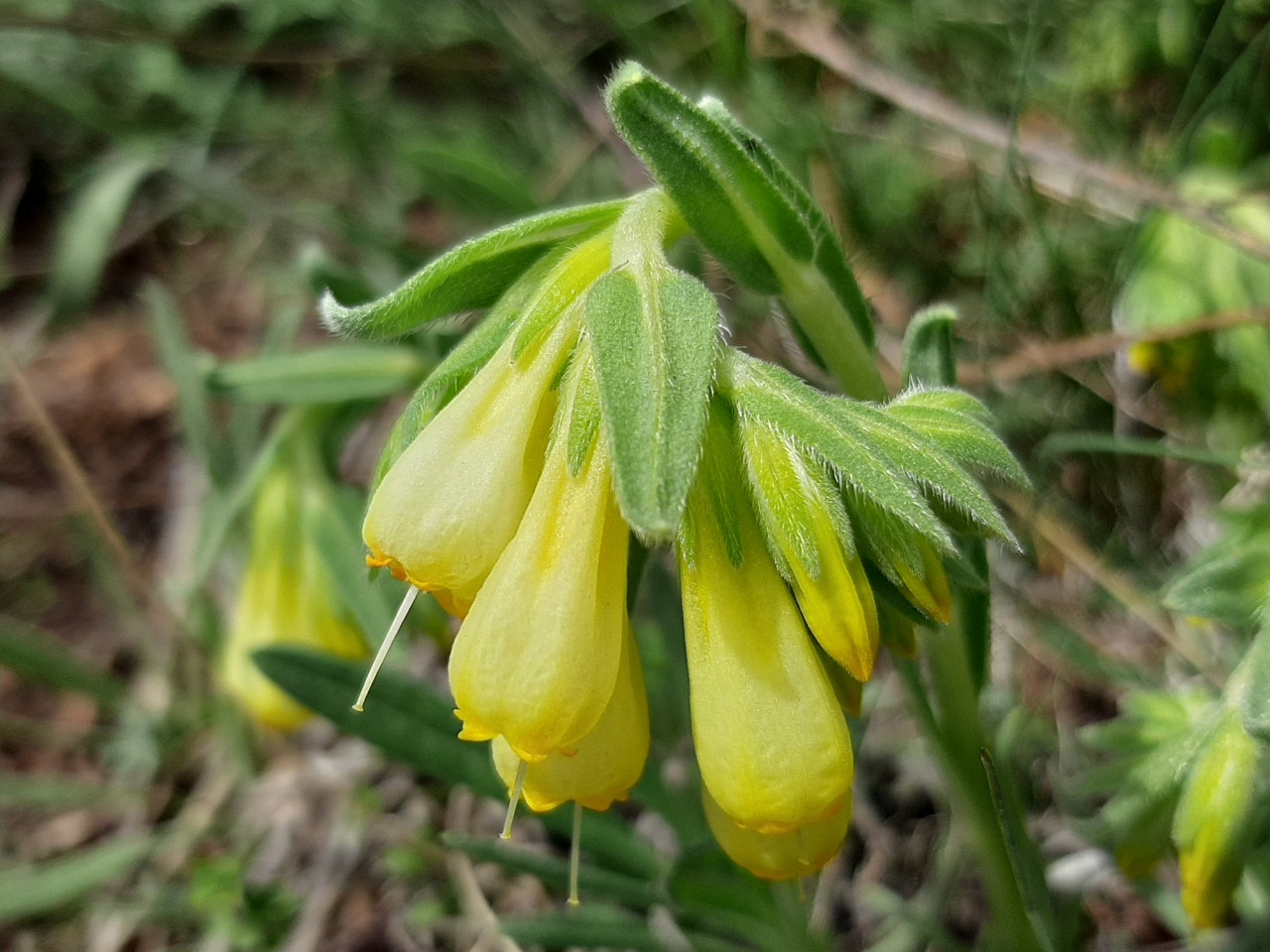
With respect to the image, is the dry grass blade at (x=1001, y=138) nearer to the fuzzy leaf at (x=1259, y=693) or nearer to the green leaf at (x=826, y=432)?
the fuzzy leaf at (x=1259, y=693)

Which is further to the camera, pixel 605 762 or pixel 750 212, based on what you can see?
pixel 750 212

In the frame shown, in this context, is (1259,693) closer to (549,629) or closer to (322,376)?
(549,629)

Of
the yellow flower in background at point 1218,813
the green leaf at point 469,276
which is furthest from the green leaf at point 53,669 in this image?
the yellow flower in background at point 1218,813

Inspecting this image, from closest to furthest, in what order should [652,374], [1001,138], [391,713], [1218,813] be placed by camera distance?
[652,374], [1218,813], [391,713], [1001,138]

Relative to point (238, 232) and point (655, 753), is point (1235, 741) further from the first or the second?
point (238, 232)

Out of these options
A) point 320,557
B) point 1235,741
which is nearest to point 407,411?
point 320,557

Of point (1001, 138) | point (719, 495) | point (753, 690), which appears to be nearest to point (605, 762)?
point (753, 690)
